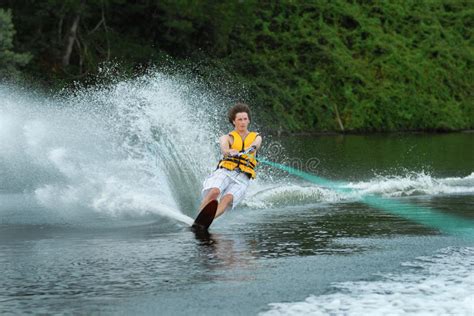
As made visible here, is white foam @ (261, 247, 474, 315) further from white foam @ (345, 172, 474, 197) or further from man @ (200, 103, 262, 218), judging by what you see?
white foam @ (345, 172, 474, 197)

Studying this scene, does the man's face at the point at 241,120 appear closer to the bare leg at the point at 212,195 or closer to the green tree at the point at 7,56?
the bare leg at the point at 212,195

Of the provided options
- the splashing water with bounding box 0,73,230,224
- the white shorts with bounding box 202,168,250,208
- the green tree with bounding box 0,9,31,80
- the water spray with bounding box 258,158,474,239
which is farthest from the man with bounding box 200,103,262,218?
the green tree with bounding box 0,9,31,80

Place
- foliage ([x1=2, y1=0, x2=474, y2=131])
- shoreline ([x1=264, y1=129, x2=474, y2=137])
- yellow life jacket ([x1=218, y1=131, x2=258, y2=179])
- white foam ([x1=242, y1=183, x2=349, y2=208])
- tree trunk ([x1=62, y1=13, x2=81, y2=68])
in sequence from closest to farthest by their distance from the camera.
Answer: yellow life jacket ([x1=218, y1=131, x2=258, y2=179])
white foam ([x1=242, y1=183, x2=349, y2=208])
tree trunk ([x1=62, y1=13, x2=81, y2=68])
foliage ([x1=2, y1=0, x2=474, y2=131])
shoreline ([x1=264, y1=129, x2=474, y2=137])

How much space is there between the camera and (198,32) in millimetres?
39062

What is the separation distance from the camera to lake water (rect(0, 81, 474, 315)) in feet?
23.3

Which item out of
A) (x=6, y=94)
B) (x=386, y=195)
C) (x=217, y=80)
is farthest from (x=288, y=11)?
(x=386, y=195)

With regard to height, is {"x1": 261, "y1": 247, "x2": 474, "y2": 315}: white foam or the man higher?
the man

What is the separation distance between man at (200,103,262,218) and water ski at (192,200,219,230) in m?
0.35

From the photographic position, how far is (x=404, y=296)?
279 inches

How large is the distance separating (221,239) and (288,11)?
34491 mm

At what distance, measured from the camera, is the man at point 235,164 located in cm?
1105

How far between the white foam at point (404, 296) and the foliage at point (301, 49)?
27.5 metres

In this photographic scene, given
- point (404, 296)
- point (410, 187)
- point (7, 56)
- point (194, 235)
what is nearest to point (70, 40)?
point (7, 56)

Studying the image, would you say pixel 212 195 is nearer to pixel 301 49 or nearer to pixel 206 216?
pixel 206 216
